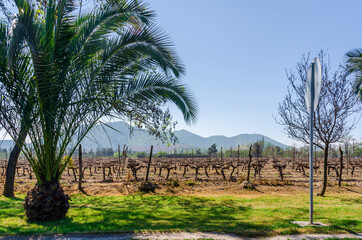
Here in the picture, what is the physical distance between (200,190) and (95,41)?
9799 mm

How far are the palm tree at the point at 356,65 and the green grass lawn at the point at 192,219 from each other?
21.4 ft

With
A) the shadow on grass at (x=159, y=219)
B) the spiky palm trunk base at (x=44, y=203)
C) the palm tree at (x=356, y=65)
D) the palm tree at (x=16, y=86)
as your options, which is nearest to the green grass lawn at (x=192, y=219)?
the shadow on grass at (x=159, y=219)

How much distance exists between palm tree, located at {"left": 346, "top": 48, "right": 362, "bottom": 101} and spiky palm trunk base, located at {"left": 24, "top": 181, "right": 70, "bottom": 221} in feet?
41.0

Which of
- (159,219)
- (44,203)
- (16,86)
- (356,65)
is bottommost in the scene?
(159,219)

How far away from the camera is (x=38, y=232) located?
18.8ft

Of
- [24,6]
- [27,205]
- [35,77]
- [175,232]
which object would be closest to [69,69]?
[35,77]

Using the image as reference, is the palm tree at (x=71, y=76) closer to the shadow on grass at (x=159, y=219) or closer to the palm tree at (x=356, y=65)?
the shadow on grass at (x=159, y=219)

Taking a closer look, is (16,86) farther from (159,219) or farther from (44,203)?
(159,219)

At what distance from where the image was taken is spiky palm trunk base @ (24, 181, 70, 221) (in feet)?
21.9

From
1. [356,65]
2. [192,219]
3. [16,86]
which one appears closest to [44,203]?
[16,86]

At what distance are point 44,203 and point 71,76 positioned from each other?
3.08 meters

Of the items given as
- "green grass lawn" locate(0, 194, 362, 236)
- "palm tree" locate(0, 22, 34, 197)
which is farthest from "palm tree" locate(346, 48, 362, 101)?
"palm tree" locate(0, 22, 34, 197)

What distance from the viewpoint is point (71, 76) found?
659 centimetres

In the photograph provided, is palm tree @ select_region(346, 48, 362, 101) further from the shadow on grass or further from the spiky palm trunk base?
the spiky palm trunk base
